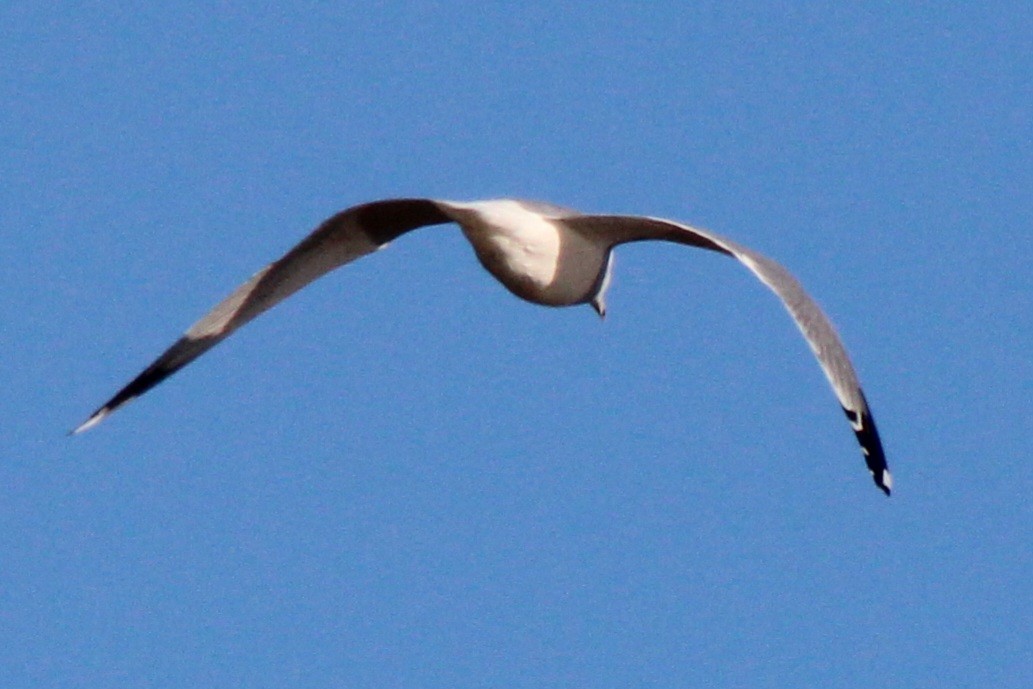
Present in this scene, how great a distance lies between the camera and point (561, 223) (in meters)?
9.20

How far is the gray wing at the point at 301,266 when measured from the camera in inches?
390

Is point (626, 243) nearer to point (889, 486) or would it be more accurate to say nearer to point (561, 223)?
point (561, 223)

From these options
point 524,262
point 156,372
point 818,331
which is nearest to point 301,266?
point 156,372

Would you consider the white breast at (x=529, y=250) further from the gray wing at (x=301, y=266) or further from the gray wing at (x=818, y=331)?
the gray wing at (x=301, y=266)

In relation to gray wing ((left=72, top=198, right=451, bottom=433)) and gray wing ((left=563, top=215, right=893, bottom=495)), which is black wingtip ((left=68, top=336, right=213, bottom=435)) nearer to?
gray wing ((left=72, top=198, right=451, bottom=433))

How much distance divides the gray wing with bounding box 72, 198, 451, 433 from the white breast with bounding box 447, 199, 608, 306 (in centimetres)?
68

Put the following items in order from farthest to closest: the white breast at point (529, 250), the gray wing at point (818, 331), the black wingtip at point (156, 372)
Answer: the black wingtip at point (156, 372)
the white breast at point (529, 250)
the gray wing at point (818, 331)

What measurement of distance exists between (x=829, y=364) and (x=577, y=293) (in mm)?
1468

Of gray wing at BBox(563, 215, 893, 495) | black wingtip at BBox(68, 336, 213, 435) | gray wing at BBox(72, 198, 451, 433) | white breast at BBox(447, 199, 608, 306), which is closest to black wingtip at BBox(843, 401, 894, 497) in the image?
gray wing at BBox(563, 215, 893, 495)

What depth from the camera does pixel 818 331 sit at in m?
8.34

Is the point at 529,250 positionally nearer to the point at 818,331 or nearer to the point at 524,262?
the point at 524,262

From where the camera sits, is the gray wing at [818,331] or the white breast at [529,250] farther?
the white breast at [529,250]

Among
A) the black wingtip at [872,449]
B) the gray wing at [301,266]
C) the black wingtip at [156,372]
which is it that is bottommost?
the black wingtip at [872,449]

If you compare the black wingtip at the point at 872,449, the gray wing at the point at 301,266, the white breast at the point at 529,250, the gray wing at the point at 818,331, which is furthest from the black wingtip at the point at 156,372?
the black wingtip at the point at 872,449
